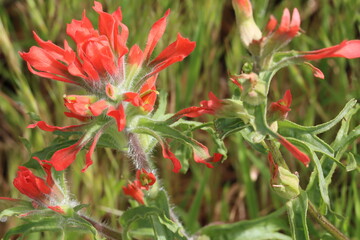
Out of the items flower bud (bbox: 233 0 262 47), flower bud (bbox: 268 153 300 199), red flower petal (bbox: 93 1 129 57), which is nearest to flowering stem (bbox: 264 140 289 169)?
flower bud (bbox: 268 153 300 199)

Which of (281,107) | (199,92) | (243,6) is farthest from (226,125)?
(199,92)

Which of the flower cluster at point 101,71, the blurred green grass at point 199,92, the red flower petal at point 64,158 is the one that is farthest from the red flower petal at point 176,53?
the blurred green grass at point 199,92

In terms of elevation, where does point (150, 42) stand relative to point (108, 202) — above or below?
above

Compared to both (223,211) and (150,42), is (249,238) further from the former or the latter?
(150,42)

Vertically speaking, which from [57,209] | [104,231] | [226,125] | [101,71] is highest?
[101,71]

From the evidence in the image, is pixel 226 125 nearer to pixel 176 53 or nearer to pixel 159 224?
pixel 176 53

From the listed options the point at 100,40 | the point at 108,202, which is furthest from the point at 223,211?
the point at 100,40

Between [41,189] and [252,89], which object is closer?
[252,89]
